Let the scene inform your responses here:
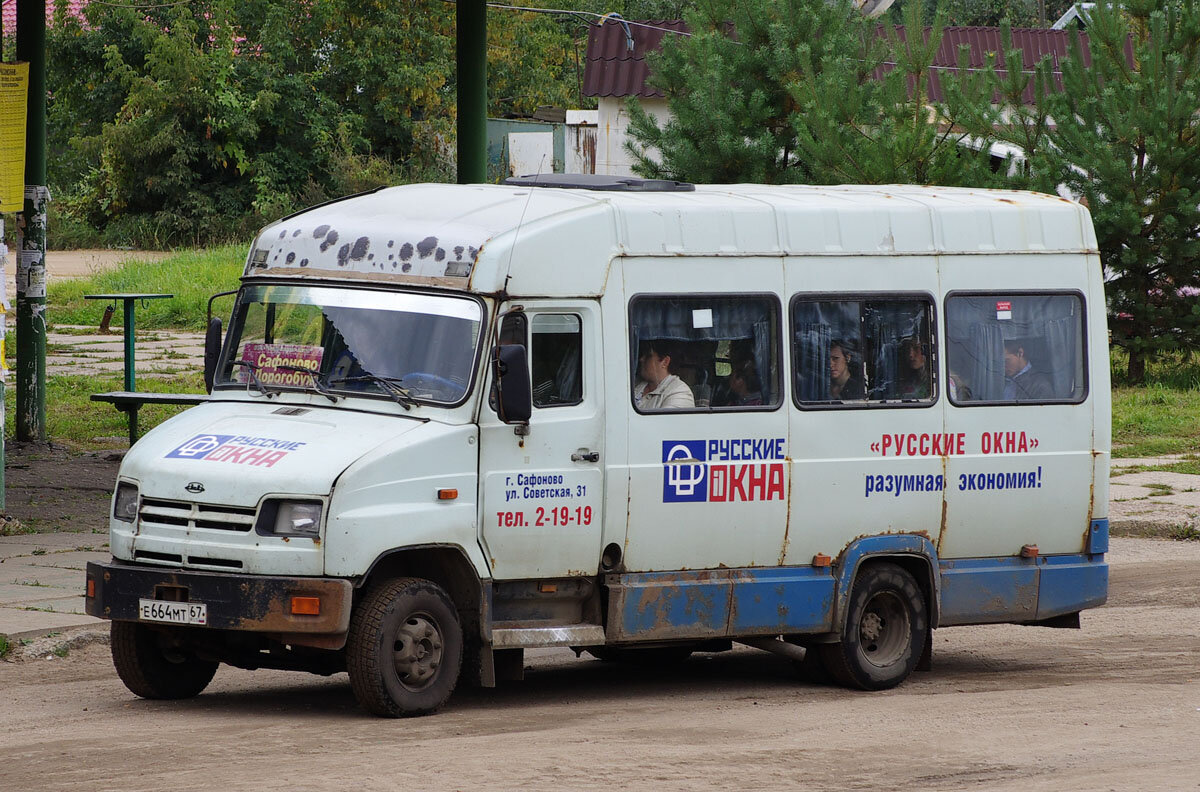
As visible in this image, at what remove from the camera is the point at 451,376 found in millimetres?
8727

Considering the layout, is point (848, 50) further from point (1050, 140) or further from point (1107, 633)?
point (1107, 633)

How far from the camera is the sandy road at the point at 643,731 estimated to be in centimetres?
732

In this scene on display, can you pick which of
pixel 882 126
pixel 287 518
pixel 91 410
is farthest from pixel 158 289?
pixel 287 518

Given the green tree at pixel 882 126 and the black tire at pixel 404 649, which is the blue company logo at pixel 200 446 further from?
the green tree at pixel 882 126

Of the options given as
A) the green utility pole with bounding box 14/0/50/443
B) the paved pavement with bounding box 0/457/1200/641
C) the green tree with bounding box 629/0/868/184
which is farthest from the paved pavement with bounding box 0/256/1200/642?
the green tree with bounding box 629/0/868/184

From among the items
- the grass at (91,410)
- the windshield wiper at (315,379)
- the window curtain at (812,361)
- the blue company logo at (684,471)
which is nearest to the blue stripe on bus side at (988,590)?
the window curtain at (812,361)

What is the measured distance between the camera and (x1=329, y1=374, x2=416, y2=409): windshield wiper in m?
8.70

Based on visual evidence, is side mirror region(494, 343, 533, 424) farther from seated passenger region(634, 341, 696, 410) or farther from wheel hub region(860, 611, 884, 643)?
wheel hub region(860, 611, 884, 643)

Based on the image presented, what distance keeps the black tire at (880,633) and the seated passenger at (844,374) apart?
100 cm

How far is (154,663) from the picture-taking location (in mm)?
8891

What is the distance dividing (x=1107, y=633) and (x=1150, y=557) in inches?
123

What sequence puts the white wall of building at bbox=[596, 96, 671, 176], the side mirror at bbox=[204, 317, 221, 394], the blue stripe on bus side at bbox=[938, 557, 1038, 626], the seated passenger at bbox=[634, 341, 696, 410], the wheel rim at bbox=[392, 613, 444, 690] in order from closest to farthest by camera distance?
the wheel rim at bbox=[392, 613, 444, 690], the seated passenger at bbox=[634, 341, 696, 410], the side mirror at bbox=[204, 317, 221, 394], the blue stripe on bus side at bbox=[938, 557, 1038, 626], the white wall of building at bbox=[596, 96, 671, 176]

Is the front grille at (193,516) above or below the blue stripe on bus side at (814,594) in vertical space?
above

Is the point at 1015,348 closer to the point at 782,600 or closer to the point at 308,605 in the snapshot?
the point at 782,600
